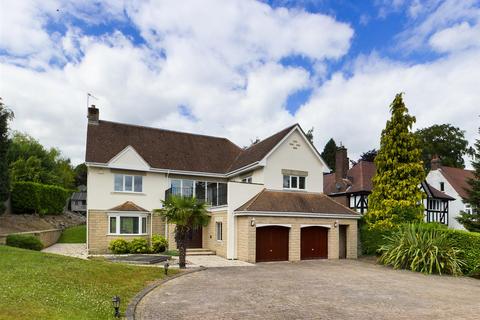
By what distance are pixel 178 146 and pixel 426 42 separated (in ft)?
63.0

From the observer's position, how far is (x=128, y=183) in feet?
82.6

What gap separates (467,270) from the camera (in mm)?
17781

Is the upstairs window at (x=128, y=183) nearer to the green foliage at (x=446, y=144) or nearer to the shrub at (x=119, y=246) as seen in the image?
the shrub at (x=119, y=246)

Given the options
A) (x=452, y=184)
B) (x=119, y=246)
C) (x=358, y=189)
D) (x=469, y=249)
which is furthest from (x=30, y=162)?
(x=452, y=184)

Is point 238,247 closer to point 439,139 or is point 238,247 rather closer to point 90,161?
point 90,161

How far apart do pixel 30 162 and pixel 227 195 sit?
3654 centimetres

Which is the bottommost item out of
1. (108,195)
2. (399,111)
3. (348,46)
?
(108,195)

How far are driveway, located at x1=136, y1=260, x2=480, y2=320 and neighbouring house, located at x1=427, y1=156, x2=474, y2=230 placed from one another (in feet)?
95.0

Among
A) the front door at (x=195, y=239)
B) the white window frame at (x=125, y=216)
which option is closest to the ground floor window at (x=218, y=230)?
the front door at (x=195, y=239)

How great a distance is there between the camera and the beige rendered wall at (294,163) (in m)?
23.6

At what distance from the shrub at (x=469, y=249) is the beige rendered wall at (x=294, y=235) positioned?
20.0ft

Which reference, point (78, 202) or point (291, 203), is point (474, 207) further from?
point (78, 202)

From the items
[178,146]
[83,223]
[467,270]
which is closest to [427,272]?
[467,270]

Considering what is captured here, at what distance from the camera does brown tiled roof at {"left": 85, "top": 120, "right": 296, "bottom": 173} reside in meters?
25.1
